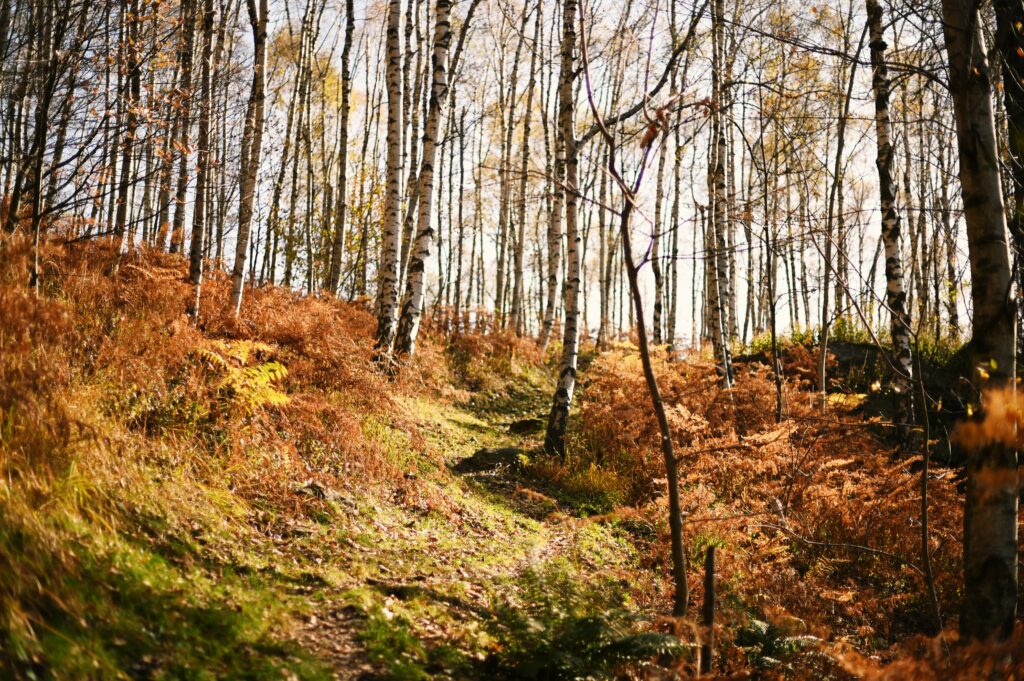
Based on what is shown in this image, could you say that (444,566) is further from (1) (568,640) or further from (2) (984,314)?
(2) (984,314)

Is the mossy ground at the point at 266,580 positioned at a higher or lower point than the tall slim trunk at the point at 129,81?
lower

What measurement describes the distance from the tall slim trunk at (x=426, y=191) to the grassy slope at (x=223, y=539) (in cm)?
361

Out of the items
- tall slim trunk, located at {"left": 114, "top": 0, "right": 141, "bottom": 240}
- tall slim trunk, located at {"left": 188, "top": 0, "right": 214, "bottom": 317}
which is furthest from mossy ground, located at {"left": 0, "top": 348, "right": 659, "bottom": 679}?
tall slim trunk, located at {"left": 188, "top": 0, "right": 214, "bottom": 317}

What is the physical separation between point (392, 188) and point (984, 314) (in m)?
9.03

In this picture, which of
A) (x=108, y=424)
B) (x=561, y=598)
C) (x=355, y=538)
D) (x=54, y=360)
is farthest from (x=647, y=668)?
(x=54, y=360)

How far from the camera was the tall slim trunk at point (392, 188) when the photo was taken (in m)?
10.3

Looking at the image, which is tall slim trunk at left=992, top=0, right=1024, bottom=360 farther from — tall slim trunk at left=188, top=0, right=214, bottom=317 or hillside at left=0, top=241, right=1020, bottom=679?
tall slim trunk at left=188, top=0, right=214, bottom=317

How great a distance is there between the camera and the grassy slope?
287 cm

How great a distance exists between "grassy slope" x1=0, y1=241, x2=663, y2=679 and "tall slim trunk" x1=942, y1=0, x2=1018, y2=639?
1.97 m

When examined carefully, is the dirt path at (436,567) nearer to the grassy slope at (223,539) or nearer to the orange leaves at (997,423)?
the grassy slope at (223,539)

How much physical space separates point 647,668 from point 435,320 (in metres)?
11.4

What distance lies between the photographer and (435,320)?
14.4 m

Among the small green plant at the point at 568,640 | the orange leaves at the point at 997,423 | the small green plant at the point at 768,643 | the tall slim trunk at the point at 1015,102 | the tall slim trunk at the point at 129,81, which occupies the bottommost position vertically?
the small green plant at the point at 768,643

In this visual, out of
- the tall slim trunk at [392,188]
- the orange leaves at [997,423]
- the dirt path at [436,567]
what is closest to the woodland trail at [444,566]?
the dirt path at [436,567]
